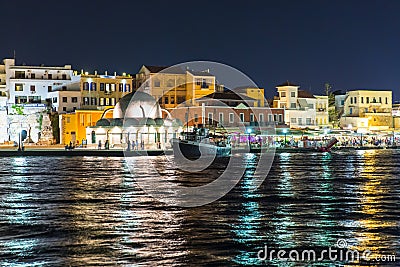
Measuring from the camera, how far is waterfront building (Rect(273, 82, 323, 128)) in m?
94.2

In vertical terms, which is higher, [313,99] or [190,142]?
[313,99]

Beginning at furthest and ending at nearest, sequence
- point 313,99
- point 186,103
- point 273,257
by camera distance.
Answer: point 313,99
point 186,103
point 273,257

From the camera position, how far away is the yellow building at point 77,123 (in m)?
84.1

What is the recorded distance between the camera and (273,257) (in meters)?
12.0

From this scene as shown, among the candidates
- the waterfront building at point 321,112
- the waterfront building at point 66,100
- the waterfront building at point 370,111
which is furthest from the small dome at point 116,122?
the waterfront building at point 370,111

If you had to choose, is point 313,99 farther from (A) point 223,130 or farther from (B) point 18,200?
(B) point 18,200

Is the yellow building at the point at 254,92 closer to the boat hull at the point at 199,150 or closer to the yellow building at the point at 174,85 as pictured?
the yellow building at the point at 174,85

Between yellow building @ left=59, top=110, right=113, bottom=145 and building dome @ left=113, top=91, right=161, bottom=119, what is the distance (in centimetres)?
844

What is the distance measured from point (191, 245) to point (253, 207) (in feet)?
22.2

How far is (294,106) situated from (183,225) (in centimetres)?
8114

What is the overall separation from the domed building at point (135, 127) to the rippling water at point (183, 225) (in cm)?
4771

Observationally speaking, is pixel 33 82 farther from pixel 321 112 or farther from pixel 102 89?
pixel 321 112

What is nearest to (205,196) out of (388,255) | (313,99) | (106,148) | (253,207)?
(253,207)

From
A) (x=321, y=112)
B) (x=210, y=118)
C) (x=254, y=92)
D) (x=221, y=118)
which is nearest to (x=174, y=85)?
(x=210, y=118)
